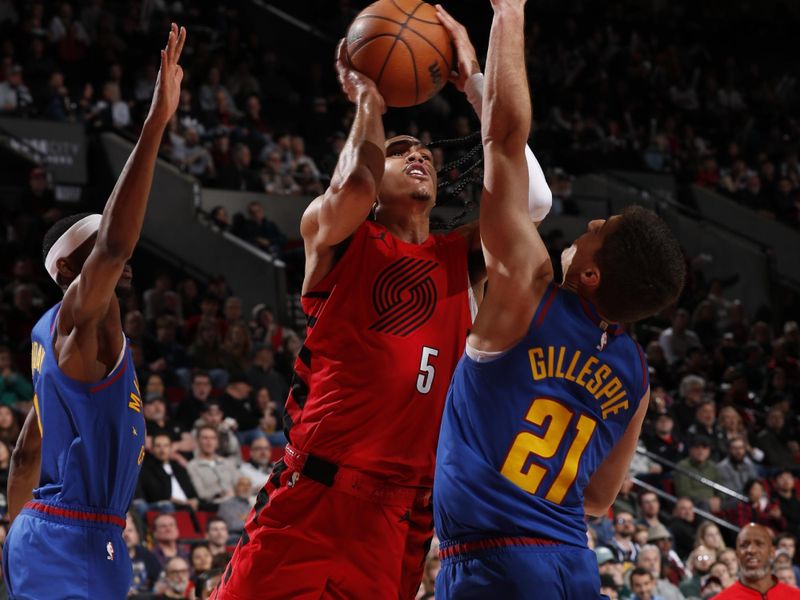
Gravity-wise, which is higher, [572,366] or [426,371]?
[572,366]

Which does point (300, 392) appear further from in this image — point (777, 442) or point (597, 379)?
point (777, 442)

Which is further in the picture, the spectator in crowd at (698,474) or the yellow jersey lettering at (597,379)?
the spectator in crowd at (698,474)

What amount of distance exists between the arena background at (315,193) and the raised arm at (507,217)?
14.7 feet

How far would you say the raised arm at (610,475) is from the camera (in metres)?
3.66

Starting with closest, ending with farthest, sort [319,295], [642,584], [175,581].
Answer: [319,295] → [175,581] → [642,584]

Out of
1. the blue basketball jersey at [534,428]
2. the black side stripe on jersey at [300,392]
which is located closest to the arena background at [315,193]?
the black side stripe on jersey at [300,392]

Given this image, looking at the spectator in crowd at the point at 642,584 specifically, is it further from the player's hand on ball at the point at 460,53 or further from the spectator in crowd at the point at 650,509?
the player's hand on ball at the point at 460,53

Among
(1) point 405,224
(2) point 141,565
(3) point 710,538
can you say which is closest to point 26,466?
(1) point 405,224

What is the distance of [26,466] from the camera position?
4.46m

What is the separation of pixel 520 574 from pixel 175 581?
5.37m

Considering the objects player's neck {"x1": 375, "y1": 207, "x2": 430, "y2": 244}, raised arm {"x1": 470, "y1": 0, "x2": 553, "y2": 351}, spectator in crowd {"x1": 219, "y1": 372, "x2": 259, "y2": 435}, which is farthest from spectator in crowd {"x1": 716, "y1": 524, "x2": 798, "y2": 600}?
spectator in crowd {"x1": 219, "y1": 372, "x2": 259, "y2": 435}

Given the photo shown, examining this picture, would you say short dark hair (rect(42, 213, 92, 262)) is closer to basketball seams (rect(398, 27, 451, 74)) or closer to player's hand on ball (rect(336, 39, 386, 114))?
player's hand on ball (rect(336, 39, 386, 114))

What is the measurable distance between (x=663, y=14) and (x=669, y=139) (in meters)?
5.30

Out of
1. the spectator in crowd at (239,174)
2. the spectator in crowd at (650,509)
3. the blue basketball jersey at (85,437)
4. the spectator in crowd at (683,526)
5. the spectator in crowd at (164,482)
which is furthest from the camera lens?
the spectator in crowd at (239,174)
